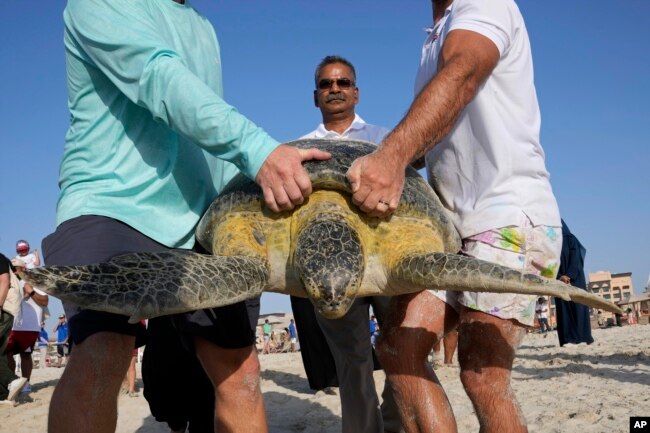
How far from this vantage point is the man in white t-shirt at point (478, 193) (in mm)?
2641

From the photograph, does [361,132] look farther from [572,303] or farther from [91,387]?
[572,303]

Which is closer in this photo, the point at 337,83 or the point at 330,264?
the point at 330,264

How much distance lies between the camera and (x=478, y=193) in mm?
2896

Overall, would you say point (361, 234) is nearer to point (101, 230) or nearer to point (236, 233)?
point (236, 233)

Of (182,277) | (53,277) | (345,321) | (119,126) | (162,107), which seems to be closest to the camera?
(53,277)

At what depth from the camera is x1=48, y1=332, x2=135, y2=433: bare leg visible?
2.24 m

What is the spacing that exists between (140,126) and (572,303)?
9.31 meters

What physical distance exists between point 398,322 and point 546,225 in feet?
2.90

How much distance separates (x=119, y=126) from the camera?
2713mm

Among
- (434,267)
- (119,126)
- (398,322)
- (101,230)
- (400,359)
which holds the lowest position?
(400,359)

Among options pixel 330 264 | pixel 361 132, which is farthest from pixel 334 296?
pixel 361 132

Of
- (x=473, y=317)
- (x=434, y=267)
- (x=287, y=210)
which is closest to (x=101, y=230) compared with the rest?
(x=287, y=210)

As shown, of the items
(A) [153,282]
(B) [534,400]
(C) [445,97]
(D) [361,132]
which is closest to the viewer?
(A) [153,282]

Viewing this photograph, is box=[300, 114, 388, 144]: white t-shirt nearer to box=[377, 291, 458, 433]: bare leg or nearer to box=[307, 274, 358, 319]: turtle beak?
box=[377, 291, 458, 433]: bare leg
